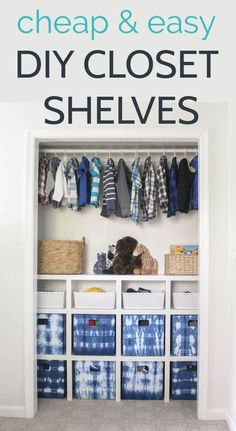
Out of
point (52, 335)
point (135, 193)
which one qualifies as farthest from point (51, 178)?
point (52, 335)

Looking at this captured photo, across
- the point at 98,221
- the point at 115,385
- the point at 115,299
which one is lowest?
the point at 115,385

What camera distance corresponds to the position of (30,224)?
10.7 feet

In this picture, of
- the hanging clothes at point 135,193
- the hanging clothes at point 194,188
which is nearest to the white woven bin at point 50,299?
the hanging clothes at point 135,193

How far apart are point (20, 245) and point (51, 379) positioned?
115 centimetres

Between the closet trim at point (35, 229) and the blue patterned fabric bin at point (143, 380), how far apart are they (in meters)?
0.43

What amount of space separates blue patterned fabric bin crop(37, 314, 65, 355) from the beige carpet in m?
0.39

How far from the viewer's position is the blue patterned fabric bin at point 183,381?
11.7ft

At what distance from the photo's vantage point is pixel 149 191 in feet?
11.9

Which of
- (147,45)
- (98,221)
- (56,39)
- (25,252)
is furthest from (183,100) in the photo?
(25,252)

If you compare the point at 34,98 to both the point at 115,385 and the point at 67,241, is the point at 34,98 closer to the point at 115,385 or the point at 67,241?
the point at 67,241

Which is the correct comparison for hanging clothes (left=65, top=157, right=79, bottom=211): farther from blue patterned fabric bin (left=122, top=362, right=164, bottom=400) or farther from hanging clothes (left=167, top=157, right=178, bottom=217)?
blue patterned fabric bin (left=122, top=362, right=164, bottom=400)

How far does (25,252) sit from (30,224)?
205 millimetres
